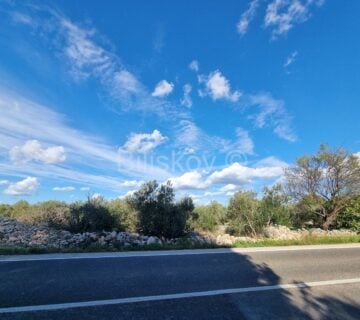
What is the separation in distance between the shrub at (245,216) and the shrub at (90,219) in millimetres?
6168

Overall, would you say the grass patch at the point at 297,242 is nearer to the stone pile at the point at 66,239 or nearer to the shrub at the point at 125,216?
the stone pile at the point at 66,239

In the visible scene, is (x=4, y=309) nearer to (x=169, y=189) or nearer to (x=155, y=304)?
(x=155, y=304)

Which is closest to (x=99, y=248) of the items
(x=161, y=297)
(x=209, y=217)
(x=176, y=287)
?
(x=176, y=287)

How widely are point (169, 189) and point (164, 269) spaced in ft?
27.7

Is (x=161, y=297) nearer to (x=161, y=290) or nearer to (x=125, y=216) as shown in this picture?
(x=161, y=290)

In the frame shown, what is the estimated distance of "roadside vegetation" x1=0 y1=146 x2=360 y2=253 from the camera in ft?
46.0

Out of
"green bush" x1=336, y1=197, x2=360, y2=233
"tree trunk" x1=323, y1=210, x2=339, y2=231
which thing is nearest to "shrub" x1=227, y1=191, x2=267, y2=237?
"tree trunk" x1=323, y1=210, x2=339, y2=231

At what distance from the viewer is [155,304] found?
4703 mm

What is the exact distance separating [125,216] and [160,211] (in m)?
1.84

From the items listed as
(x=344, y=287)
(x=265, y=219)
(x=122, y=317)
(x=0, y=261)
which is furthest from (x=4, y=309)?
(x=265, y=219)

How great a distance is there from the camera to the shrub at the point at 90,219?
14.2 m

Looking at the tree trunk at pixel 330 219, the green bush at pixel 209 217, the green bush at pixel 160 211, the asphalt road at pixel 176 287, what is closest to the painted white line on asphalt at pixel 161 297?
the asphalt road at pixel 176 287

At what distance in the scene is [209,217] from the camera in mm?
18516

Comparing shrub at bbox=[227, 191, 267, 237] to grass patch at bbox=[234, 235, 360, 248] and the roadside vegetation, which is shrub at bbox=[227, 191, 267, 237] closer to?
the roadside vegetation
